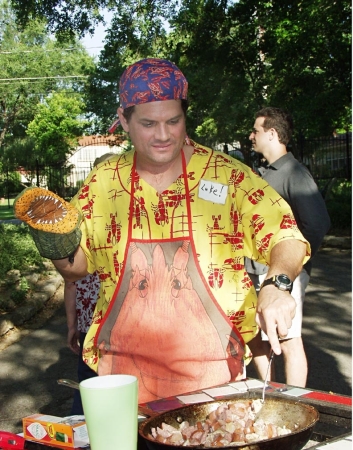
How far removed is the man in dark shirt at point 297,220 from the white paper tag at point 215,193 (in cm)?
185

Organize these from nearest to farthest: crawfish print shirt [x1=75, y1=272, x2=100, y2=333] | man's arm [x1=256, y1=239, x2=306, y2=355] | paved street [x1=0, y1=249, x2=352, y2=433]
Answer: man's arm [x1=256, y1=239, x2=306, y2=355] → crawfish print shirt [x1=75, y1=272, x2=100, y2=333] → paved street [x1=0, y1=249, x2=352, y2=433]

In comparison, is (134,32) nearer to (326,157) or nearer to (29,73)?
(326,157)

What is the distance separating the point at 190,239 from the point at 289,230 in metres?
0.31

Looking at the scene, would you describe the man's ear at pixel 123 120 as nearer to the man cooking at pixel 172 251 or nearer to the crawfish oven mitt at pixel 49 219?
the man cooking at pixel 172 251

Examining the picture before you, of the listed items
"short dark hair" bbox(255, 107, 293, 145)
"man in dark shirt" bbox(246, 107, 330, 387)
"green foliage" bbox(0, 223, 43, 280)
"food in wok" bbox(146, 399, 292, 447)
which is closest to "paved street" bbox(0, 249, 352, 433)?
"man in dark shirt" bbox(246, 107, 330, 387)

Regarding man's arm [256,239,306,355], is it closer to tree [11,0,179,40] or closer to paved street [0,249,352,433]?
paved street [0,249,352,433]

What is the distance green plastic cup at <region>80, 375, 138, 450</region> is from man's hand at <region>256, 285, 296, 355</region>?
425 mm

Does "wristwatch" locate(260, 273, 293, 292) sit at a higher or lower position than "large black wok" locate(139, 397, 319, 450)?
higher

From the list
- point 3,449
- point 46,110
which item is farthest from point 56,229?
point 46,110

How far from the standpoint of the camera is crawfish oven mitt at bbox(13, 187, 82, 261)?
5.87 feet

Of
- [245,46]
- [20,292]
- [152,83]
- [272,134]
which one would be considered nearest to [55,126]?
[245,46]

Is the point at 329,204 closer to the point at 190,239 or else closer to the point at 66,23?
the point at 66,23

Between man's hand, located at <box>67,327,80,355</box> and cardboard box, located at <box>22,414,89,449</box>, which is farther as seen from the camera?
→ man's hand, located at <box>67,327,80,355</box>

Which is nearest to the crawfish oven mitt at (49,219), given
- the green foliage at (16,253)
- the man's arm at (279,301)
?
the man's arm at (279,301)
